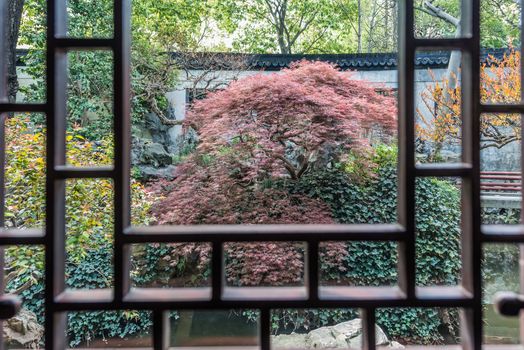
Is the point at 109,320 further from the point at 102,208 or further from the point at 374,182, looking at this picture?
the point at 374,182

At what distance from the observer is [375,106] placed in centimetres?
366

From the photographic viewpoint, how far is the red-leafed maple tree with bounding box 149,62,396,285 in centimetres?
346

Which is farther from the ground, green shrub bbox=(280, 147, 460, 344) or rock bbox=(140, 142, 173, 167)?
rock bbox=(140, 142, 173, 167)

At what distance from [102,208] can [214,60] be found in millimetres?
2959

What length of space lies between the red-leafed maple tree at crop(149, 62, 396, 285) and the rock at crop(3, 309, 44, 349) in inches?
47.8

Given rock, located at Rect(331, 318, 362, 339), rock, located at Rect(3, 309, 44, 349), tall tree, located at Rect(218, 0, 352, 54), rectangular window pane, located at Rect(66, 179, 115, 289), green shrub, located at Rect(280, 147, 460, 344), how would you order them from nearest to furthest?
1. rectangular window pane, located at Rect(66, 179, 115, 289)
2. rock, located at Rect(3, 309, 44, 349)
3. rock, located at Rect(331, 318, 362, 339)
4. green shrub, located at Rect(280, 147, 460, 344)
5. tall tree, located at Rect(218, 0, 352, 54)

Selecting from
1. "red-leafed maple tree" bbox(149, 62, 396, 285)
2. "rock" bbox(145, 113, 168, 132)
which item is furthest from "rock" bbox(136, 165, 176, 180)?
"red-leafed maple tree" bbox(149, 62, 396, 285)

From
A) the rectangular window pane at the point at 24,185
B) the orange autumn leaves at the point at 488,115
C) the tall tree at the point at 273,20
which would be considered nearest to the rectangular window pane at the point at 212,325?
the rectangular window pane at the point at 24,185

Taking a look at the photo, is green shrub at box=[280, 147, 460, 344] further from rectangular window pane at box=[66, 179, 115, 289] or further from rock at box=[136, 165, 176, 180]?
rectangular window pane at box=[66, 179, 115, 289]

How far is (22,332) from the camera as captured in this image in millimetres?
2568

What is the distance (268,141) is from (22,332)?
2.48 metres

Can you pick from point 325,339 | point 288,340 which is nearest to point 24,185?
point 288,340

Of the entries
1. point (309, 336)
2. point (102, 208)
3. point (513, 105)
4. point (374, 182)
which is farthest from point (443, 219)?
point (513, 105)

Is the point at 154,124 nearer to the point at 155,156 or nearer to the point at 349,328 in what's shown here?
the point at 155,156
